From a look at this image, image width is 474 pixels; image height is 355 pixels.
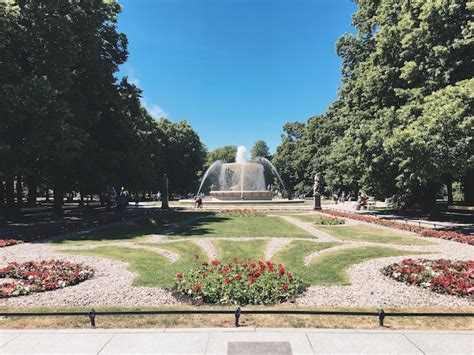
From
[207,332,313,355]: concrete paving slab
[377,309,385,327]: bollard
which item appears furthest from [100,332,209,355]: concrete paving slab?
[377,309,385,327]: bollard

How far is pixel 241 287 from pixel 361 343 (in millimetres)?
3438

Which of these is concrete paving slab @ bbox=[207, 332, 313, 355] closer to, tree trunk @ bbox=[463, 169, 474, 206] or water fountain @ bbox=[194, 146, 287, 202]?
tree trunk @ bbox=[463, 169, 474, 206]

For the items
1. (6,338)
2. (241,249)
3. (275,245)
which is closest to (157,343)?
(6,338)

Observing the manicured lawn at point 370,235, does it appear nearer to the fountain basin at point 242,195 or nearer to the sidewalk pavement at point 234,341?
the sidewalk pavement at point 234,341

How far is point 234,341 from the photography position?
598 cm

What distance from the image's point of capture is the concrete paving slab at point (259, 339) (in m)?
5.65

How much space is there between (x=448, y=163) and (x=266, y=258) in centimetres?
1005

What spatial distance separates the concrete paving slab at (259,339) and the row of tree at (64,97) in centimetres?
1785

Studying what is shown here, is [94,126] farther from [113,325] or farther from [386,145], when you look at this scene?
[113,325]

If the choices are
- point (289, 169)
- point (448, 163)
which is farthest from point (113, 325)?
point (289, 169)

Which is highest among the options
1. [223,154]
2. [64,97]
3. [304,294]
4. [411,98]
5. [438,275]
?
[223,154]

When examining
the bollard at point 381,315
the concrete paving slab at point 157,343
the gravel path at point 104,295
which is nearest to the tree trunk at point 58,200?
the gravel path at point 104,295

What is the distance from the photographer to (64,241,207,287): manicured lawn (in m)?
10.4

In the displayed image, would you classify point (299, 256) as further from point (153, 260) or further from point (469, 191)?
point (469, 191)
